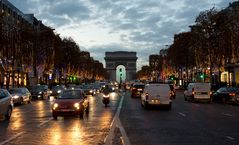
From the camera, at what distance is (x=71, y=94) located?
28562 millimetres

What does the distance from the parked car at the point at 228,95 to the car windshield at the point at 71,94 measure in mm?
19672

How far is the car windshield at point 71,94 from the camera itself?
28186mm

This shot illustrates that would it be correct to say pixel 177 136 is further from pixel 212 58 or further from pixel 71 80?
pixel 71 80

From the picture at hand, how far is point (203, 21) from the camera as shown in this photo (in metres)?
72.4

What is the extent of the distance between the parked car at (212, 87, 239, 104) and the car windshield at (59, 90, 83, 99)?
19672 millimetres

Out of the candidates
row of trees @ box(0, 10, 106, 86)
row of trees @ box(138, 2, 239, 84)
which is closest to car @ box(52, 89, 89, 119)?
row of trees @ box(0, 10, 106, 86)

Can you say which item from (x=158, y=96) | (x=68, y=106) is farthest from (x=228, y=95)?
(x=68, y=106)

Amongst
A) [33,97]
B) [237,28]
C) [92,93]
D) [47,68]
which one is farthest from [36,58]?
Result: [237,28]

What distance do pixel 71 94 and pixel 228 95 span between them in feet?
69.6

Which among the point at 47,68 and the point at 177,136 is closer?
the point at 177,136

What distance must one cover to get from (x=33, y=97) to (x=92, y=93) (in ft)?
48.5

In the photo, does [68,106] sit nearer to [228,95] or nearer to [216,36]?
[228,95]

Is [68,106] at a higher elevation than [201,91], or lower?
lower

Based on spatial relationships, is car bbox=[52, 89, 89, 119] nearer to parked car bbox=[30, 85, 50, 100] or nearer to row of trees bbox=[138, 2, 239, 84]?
parked car bbox=[30, 85, 50, 100]
